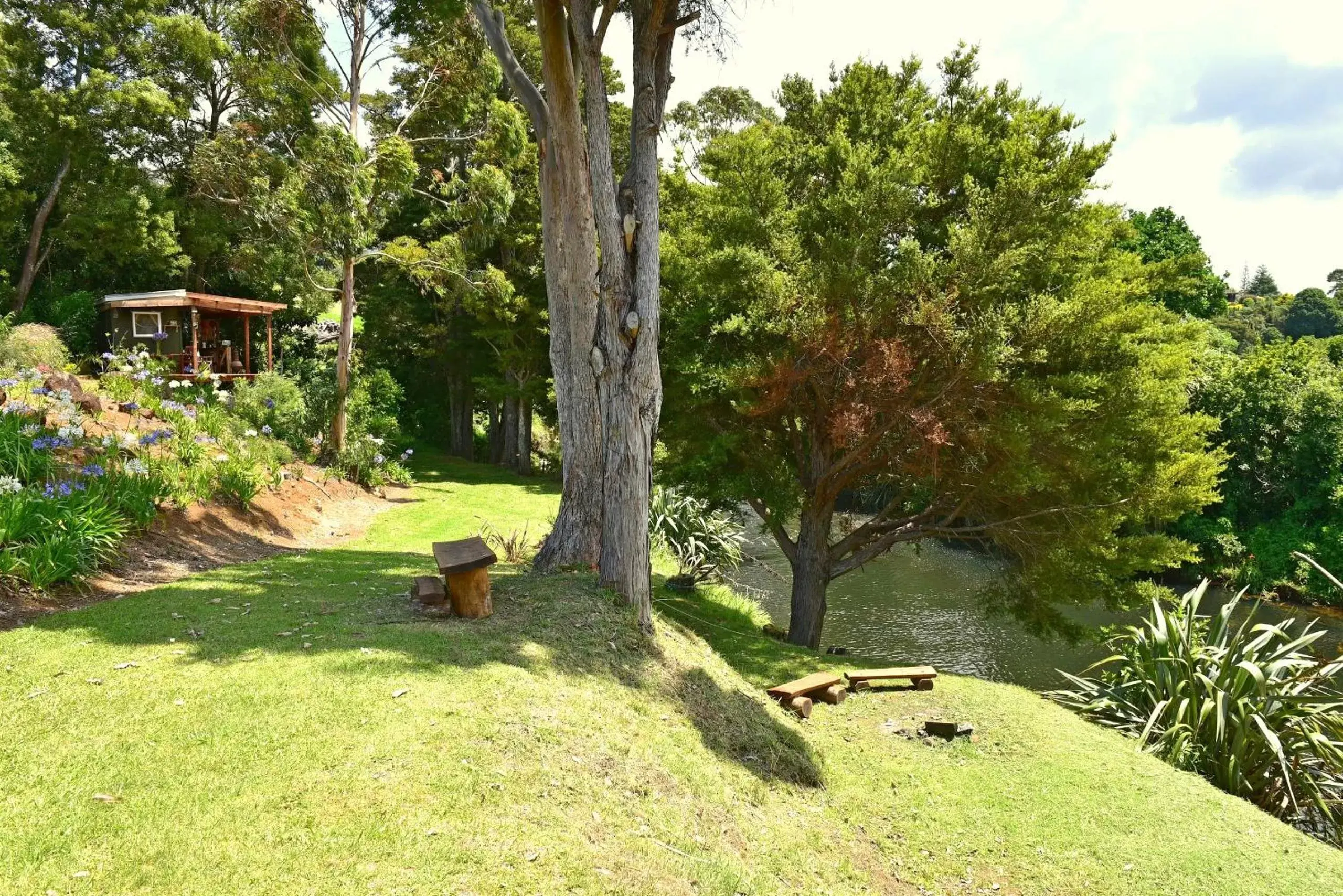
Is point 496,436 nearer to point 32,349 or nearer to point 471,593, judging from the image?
point 32,349

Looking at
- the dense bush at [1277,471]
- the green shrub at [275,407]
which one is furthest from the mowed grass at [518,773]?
the dense bush at [1277,471]

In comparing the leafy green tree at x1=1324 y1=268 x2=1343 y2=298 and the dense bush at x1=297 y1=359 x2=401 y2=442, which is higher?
the leafy green tree at x1=1324 y1=268 x2=1343 y2=298

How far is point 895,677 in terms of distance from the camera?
8.16m

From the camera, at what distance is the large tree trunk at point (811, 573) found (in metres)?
11.3

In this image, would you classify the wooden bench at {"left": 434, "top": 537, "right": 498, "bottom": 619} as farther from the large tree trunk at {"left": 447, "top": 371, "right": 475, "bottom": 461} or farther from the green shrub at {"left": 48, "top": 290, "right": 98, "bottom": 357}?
the large tree trunk at {"left": 447, "top": 371, "right": 475, "bottom": 461}

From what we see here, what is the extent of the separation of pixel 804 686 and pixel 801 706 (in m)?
0.36

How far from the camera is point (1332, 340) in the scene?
27.3 m

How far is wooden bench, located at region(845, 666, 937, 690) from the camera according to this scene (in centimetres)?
804

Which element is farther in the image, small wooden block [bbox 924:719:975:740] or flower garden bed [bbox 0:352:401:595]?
small wooden block [bbox 924:719:975:740]

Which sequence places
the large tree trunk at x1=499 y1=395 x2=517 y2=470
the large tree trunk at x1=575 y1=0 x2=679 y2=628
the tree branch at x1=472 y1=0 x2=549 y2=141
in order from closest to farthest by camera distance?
the large tree trunk at x1=575 y1=0 x2=679 y2=628
the tree branch at x1=472 y1=0 x2=549 y2=141
the large tree trunk at x1=499 y1=395 x2=517 y2=470

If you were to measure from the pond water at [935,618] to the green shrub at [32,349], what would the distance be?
41.7ft

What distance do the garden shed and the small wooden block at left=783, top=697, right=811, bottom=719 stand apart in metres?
15.5

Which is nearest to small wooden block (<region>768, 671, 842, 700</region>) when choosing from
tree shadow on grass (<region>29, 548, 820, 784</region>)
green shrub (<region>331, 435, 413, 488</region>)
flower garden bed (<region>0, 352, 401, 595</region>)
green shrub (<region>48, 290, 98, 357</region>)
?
tree shadow on grass (<region>29, 548, 820, 784</region>)

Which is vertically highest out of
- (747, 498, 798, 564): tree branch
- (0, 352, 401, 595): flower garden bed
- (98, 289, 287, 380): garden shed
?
(98, 289, 287, 380): garden shed
